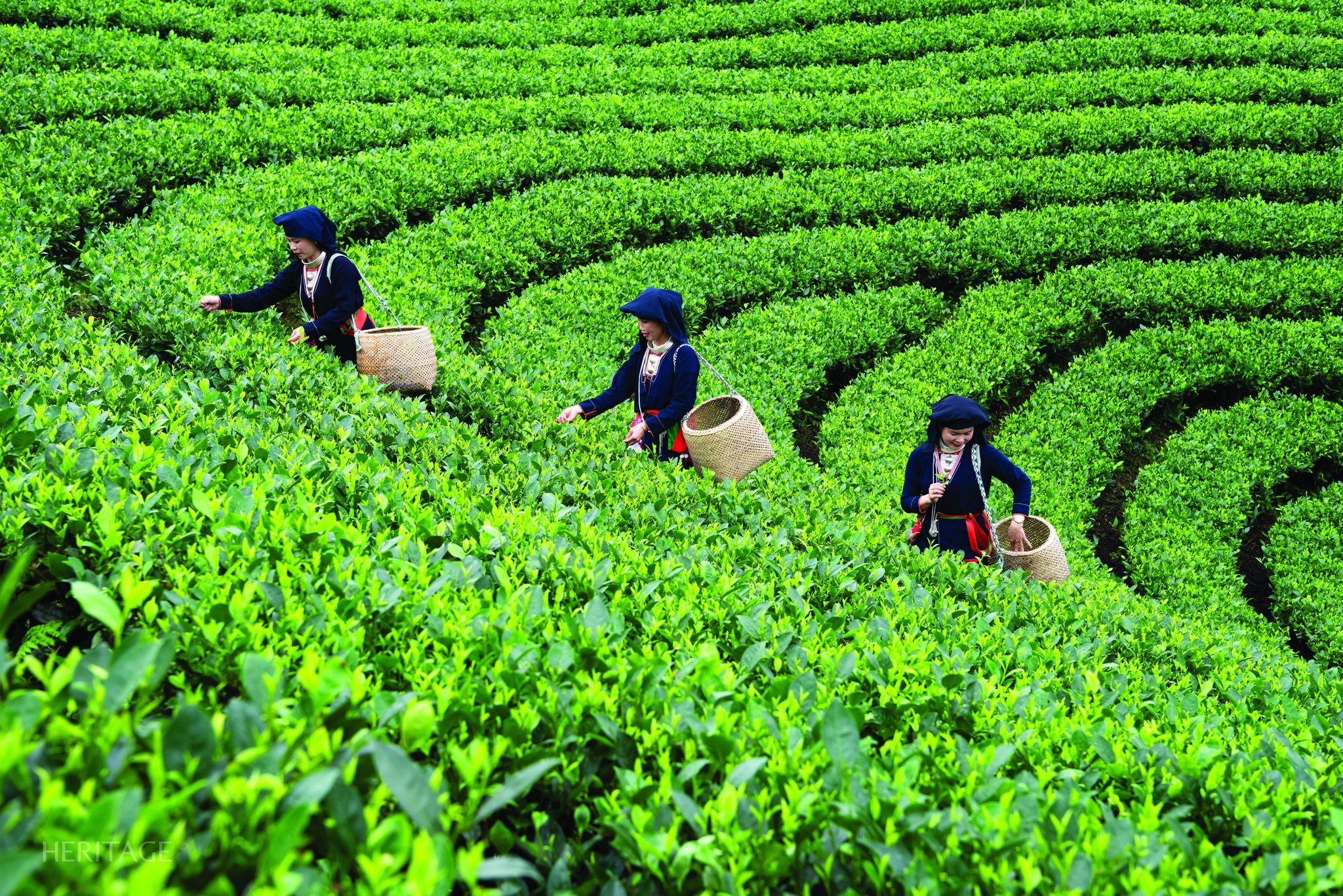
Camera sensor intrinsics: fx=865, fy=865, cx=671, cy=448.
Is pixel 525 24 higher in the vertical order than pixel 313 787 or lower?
higher

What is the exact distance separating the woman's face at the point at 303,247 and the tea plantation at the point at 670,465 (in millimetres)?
663

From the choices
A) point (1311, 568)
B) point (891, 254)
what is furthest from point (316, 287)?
point (1311, 568)

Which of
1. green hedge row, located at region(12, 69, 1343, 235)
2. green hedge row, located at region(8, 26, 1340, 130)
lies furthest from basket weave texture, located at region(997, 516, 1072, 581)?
green hedge row, located at region(8, 26, 1340, 130)

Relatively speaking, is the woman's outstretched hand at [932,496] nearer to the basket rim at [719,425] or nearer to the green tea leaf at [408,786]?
the basket rim at [719,425]

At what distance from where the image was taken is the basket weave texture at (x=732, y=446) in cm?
555

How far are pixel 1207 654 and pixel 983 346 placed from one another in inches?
237

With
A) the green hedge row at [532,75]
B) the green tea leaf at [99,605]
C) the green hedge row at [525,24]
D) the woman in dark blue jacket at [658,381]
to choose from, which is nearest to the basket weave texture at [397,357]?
the woman in dark blue jacket at [658,381]

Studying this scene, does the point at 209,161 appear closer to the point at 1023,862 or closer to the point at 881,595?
the point at 881,595

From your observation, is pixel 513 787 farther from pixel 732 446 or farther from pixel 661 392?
pixel 661 392

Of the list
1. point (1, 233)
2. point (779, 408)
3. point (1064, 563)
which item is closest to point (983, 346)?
point (779, 408)

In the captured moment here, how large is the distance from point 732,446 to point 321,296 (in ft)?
10.6

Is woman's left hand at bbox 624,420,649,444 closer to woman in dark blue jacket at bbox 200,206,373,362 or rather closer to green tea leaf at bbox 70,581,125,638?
woman in dark blue jacket at bbox 200,206,373,362

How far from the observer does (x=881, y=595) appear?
410cm

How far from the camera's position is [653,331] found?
229 inches
